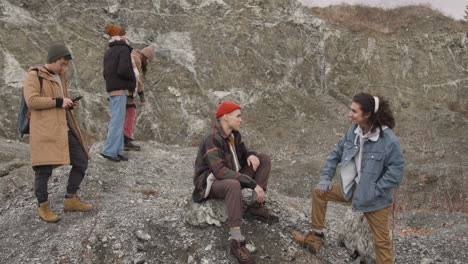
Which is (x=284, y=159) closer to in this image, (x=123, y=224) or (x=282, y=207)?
(x=282, y=207)

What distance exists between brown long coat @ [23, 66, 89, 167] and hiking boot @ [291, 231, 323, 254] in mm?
3383

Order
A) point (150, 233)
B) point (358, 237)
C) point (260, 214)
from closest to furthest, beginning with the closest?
point (150, 233)
point (358, 237)
point (260, 214)

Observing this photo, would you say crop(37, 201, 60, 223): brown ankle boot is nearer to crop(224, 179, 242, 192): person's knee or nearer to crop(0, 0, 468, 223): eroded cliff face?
crop(224, 179, 242, 192): person's knee

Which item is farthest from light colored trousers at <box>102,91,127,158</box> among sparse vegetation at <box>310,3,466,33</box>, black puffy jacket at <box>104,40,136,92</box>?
sparse vegetation at <box>310,3,466,33</box>

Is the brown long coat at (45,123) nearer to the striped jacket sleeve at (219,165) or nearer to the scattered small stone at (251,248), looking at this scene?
the striped jacket sleeve at (219,165)

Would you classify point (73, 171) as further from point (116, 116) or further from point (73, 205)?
point (116, 116)

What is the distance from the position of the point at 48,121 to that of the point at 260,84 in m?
12.1

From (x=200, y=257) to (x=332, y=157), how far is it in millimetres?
2116

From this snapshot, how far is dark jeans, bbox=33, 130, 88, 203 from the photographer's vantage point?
494 cm

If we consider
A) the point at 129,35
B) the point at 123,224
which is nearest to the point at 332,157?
the point at 123,224

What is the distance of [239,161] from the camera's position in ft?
16.4

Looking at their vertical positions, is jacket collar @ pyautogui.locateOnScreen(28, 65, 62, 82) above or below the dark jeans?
above

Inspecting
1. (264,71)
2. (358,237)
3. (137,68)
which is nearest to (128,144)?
(137,68)

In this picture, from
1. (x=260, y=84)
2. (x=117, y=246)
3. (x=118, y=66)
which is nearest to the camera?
(x=117, y=246)
